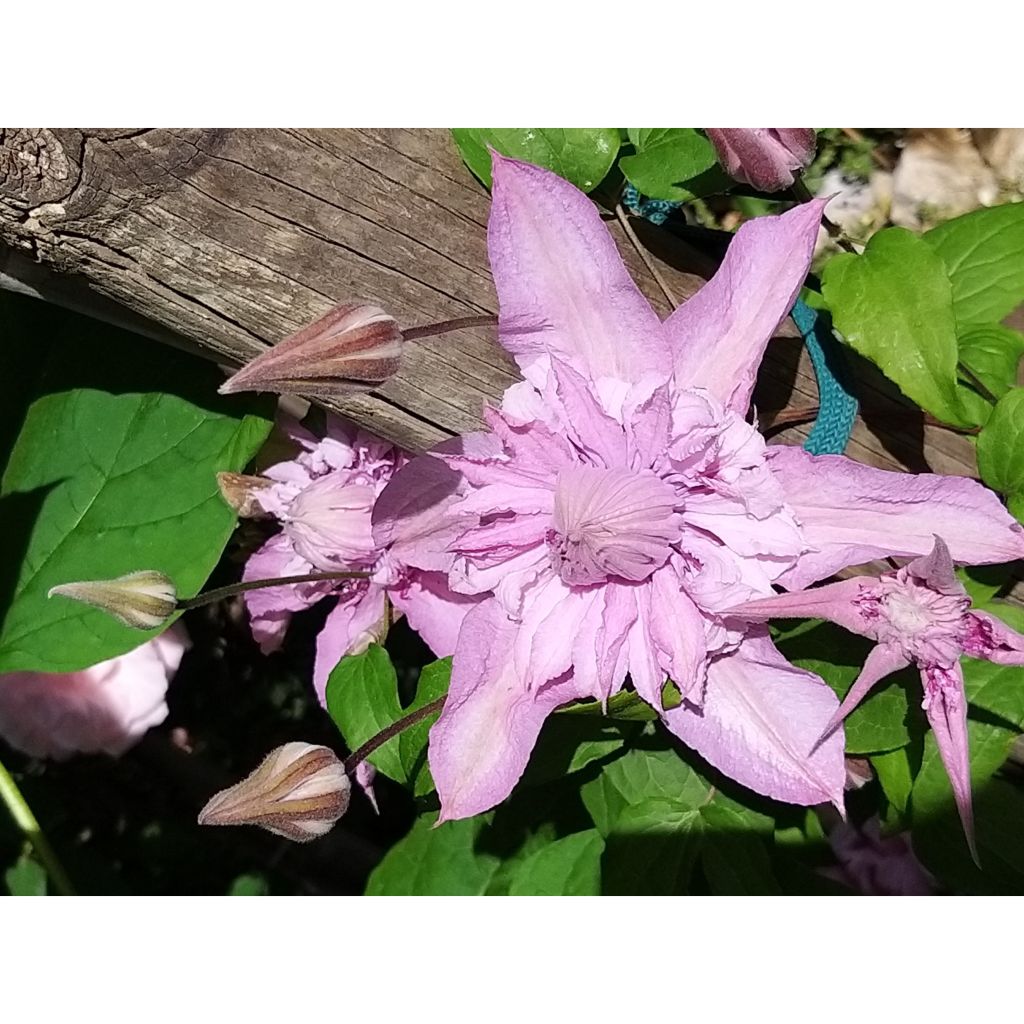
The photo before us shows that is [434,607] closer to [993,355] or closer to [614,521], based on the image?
[614,521]

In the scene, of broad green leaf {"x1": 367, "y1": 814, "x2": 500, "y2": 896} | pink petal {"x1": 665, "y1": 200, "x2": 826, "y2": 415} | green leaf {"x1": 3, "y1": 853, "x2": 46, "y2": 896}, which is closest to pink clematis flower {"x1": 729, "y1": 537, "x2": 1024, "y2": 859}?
pink petal {"x1": 665, "y1": 200, "x2": 826, "y2": 415}

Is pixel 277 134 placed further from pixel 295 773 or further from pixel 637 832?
pixel 637 832

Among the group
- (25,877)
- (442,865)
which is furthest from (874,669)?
(25,877)

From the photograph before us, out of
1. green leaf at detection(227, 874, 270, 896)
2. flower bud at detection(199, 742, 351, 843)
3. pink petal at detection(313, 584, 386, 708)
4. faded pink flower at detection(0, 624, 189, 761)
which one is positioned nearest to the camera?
flower bud at detection(199, 742, 351, 843)

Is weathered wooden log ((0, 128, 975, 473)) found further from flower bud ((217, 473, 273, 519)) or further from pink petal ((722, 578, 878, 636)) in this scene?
pink petal ((722, 578, 878, 636))

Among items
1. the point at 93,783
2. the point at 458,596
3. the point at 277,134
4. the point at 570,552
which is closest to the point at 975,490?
the point at 570,552

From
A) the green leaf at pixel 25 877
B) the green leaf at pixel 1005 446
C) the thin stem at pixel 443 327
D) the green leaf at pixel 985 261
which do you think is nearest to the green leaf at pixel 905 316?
the green leaf at pixel 1005 446
